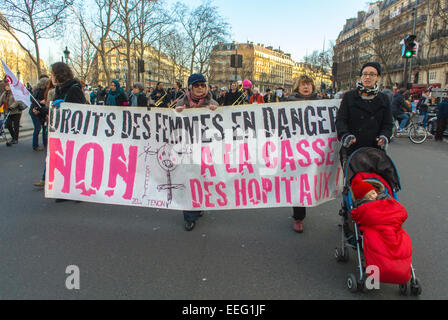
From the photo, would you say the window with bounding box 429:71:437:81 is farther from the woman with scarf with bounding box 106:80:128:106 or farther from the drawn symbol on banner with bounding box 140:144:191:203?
the drawn symbol on banner with bounding box 140:144:191:203

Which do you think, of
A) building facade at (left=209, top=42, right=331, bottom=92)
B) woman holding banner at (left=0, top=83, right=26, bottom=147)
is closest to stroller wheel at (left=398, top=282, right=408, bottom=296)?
woman holding banner at (left=0, top=83, right=26, bottom=147)

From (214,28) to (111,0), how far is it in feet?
71.5

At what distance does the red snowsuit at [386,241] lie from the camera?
7.66ft

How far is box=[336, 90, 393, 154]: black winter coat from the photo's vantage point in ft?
11.0

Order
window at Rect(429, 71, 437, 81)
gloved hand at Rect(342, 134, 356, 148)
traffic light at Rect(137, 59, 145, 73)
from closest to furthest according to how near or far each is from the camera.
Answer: gloved hand at Rect(342, 134, 356, 148)
traffic light at Rect(137, 59, 145, 73)
window at Rect(429, 71, 437, 81)

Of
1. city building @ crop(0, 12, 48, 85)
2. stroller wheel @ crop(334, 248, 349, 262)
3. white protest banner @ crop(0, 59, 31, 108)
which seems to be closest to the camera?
stroller wheel @ crop(334, 248, 349, 262)

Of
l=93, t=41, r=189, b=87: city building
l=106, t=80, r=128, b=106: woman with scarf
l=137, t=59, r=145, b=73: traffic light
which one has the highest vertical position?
l=93, t=41, r=189, b=87: city building

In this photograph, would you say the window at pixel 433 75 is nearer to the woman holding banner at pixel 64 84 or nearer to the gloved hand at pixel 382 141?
the gloved hand at pixel 382 141

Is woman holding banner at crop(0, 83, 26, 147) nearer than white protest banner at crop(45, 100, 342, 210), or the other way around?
white protest banner at crop(45, 100, 342, 210)

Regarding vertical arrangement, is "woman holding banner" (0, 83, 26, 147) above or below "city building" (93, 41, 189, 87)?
below

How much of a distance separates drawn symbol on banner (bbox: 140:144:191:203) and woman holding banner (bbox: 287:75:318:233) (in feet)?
4.48

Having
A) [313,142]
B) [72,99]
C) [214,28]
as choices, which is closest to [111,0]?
[214,28]

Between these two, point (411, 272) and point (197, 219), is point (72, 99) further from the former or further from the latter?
point (411, 272)

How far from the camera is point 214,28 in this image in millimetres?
49656
